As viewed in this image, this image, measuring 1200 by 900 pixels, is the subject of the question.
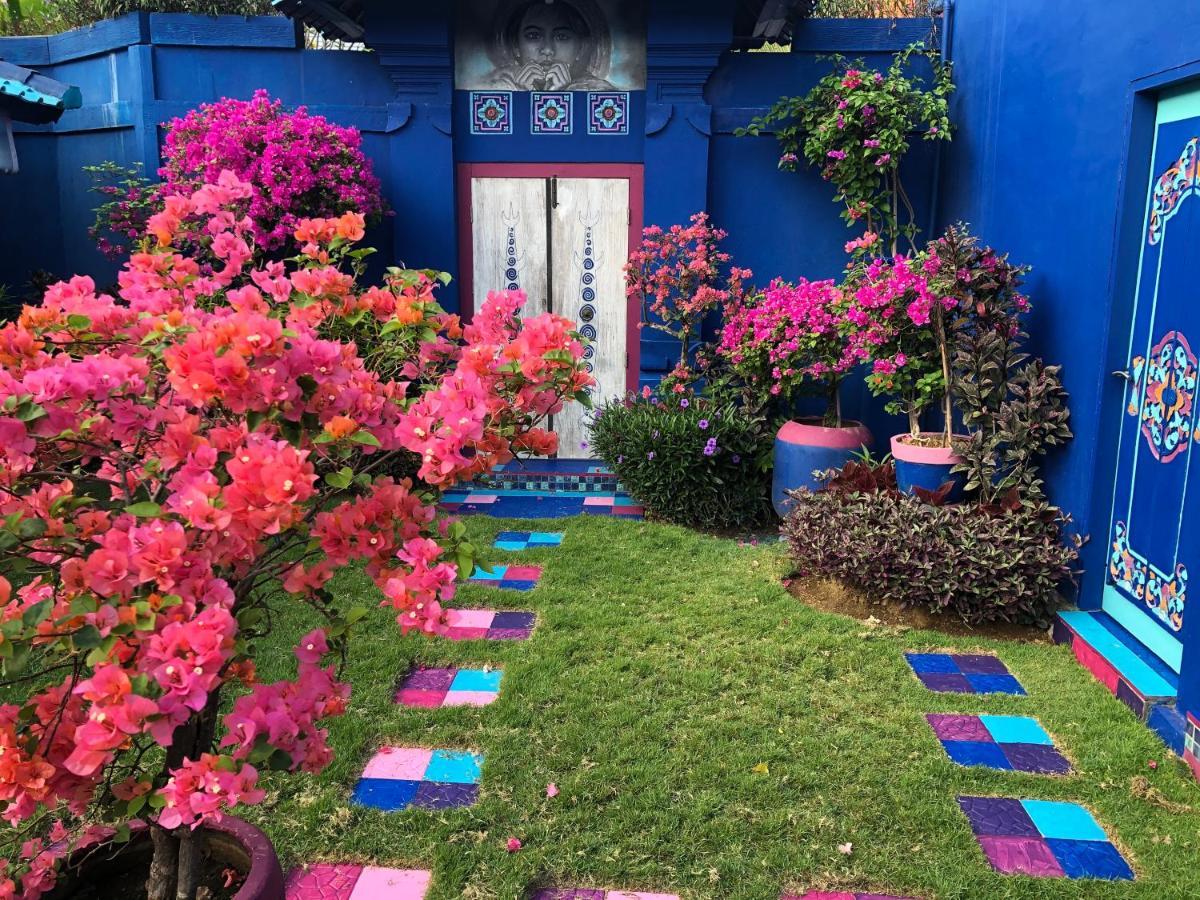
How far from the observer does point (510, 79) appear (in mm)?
6340

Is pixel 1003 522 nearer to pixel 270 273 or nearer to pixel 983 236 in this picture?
pixel 983 236

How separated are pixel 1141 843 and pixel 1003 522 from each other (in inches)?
69.9

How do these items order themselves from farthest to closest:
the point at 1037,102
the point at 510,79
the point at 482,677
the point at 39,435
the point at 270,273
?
the point at 510,79 → the point at 1037,102 → the point at 482,677 → the point at 270,273 → the point at 39,435

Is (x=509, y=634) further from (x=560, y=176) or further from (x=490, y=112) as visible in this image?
(x=490, y=112)

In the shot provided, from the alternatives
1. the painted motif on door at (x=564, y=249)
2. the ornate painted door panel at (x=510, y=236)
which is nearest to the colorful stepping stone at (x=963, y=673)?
the painted motif on door at (x=564, y=249)

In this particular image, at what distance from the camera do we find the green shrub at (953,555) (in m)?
4.00

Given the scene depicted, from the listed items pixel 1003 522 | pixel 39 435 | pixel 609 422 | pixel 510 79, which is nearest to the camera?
pixel 39 435

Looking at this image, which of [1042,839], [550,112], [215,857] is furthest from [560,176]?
[215,857]

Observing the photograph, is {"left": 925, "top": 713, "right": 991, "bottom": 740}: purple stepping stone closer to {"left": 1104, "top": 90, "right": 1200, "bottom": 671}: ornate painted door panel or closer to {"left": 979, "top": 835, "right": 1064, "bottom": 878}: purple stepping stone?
{"left": 979, "top": 835, "right": 1064, "bottom": 878}: purple stepping stone

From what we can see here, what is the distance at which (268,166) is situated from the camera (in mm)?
5352

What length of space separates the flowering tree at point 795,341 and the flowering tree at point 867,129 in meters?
0.43

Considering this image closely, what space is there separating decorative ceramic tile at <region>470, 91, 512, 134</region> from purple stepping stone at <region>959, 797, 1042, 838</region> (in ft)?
16.7

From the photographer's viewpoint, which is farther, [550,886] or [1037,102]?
[1037,102]

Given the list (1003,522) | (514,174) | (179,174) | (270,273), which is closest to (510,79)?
(514,174)
